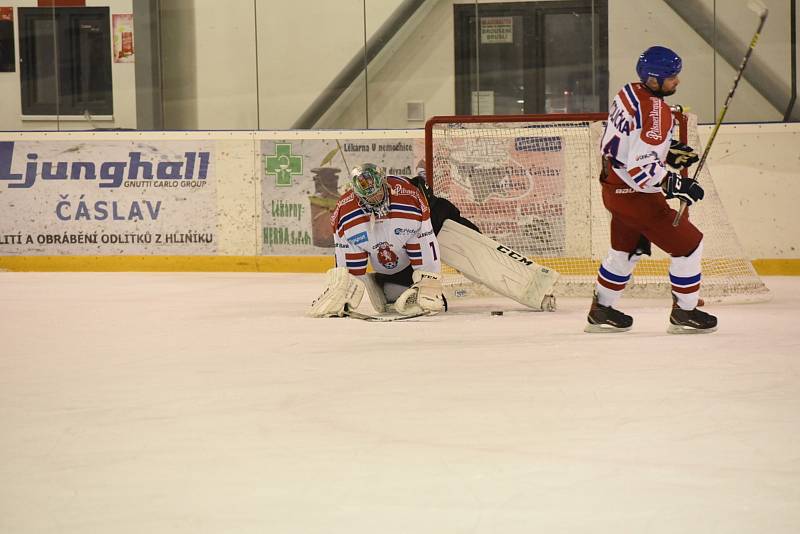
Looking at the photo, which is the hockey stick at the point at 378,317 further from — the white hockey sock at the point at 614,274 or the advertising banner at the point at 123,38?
the advertising banner at the point at 123,38

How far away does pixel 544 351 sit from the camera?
3859 mm

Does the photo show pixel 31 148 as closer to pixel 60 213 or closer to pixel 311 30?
pixel 60 213

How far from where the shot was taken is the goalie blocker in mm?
5176

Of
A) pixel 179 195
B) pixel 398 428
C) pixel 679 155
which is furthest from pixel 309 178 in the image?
pixel 398 428

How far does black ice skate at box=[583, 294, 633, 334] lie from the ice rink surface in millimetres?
80

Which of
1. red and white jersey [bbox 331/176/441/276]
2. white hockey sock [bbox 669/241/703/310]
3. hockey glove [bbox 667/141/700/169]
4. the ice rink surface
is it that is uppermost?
hockey glove [bbox 667/141/700/169]

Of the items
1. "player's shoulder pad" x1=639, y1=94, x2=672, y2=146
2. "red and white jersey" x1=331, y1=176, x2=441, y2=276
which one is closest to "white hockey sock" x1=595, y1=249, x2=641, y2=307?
"player's shoulder pad" x1=639, y1=94, x2=672, y2=146

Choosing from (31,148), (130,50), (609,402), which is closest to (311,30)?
(130,50)

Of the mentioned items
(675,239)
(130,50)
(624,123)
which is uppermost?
(130,50)

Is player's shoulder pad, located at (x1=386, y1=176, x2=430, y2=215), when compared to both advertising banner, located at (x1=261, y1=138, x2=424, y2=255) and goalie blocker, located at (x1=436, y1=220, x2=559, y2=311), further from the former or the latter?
advertising banner, located at (x1=261, y1=138, x2=424, y2=255)

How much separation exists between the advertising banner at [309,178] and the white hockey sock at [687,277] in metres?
3.06

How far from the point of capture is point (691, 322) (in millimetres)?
4234

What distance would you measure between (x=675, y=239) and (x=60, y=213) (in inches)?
181

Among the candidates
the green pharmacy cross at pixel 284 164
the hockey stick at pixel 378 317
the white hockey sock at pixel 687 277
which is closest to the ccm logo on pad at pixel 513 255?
the hockey stick at pixel 378 317
